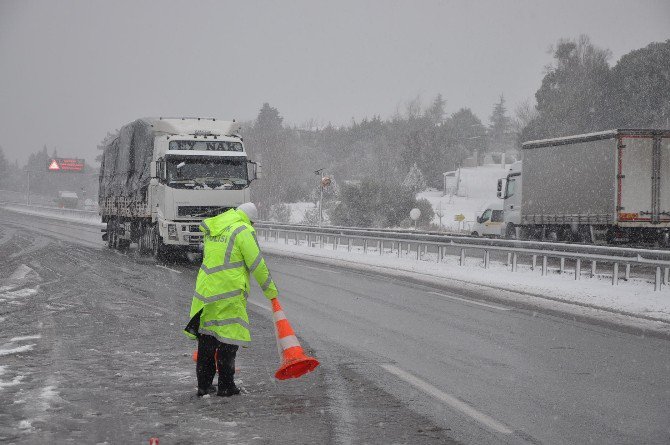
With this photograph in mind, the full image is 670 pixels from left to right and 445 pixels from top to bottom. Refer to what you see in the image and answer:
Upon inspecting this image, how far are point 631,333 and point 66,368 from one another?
7579mm

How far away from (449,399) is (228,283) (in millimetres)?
2122

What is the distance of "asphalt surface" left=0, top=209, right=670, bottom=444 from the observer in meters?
5.75

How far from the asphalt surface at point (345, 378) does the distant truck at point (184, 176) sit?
705cm

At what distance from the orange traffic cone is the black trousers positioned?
1.32ft

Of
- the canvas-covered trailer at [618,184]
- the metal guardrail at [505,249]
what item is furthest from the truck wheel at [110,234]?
the canvas-covered trailer at [618,184]

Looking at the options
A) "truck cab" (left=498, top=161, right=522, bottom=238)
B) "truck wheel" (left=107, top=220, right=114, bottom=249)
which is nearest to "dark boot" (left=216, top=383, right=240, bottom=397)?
"truck wheel" (left=107, top=220, right=114, bottom=249)

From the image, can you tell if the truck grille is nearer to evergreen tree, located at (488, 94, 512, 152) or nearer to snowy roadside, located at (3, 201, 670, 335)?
snowy roadside, located at (3, 201, 670, 335)

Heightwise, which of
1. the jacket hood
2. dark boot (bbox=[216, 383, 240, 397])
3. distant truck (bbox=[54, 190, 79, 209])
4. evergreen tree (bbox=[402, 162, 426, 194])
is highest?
evergreen tree (bbox=[402, 162, 426, 194])

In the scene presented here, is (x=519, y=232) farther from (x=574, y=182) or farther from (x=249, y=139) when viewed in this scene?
(x=249, y=139)

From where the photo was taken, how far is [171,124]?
22000 mm

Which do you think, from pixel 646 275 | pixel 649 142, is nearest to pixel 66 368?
pixel 646 275

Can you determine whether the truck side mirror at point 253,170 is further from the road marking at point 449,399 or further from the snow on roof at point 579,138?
the road marking at point 449,399

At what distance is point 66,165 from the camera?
4178 inches

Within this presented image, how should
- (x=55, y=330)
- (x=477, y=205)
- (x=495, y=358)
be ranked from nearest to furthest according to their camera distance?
(x=495, y=358)
(x=55, y=330)
(x=477, y=205)
